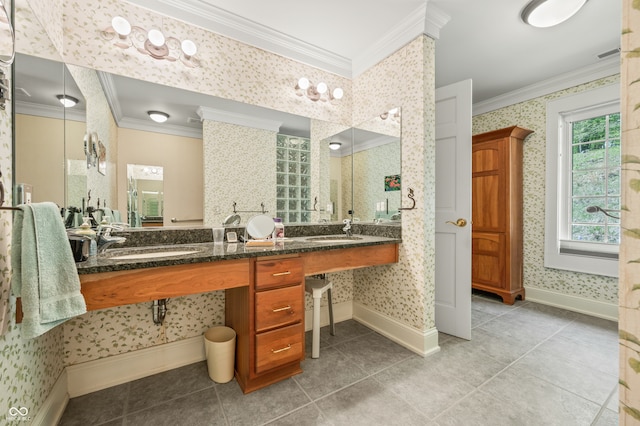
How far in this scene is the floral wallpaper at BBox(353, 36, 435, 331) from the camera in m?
1.96

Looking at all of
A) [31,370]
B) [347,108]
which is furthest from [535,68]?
[31,370]

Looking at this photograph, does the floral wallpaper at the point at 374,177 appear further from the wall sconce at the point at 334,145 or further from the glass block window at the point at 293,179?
the glass block window at the point at 293,179

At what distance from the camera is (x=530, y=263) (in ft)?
10.3

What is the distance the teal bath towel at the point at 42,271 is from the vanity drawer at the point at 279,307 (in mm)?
770

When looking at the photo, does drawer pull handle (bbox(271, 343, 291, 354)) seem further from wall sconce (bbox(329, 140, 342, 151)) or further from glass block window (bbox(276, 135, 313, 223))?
wall sconce (bbox(329, 140, 342, 151))

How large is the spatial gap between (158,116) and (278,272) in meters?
1.31

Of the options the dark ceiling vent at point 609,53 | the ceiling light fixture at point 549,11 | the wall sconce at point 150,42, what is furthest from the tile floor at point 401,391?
the dark ceiling vent at point 609,53

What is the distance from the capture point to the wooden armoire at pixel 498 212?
2.94 m

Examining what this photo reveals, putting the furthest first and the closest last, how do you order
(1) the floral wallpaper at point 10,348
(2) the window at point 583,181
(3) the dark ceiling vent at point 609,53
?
(2) the window at point 583,181
(3) the dark ceiling vent at point 609,53
(1) the floral wallpaper at point 10,348

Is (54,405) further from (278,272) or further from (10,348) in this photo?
(278,272)

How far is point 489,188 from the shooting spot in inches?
122

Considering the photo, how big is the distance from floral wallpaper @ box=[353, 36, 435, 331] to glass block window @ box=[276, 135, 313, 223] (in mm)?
801

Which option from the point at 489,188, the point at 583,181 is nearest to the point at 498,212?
the point at 489,188

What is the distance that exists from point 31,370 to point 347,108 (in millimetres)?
2700
